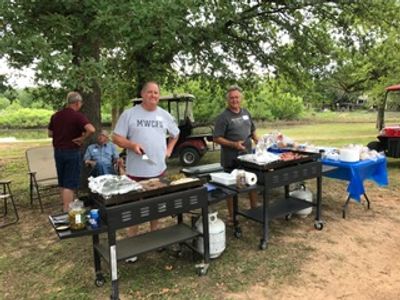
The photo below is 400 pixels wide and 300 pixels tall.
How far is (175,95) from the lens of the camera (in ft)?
26.6

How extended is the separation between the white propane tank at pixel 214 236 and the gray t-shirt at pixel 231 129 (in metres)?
0.81

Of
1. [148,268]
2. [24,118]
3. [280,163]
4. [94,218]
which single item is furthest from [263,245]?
[24,118]

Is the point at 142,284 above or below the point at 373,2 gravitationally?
below

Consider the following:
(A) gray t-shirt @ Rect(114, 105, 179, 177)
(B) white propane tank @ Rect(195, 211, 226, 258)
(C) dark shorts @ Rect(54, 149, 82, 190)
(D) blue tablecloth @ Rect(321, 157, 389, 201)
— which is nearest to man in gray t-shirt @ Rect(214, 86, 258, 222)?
(B) white propane tank @ Rect(195, 211, 226, 258)

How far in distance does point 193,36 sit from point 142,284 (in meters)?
3.76

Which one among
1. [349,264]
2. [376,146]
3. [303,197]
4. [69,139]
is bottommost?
[349,264]

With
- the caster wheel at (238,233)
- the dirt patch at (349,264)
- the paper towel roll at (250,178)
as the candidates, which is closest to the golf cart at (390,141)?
the dirt patch at (349,264)

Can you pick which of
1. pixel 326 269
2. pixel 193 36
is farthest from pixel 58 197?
pixel 326 269

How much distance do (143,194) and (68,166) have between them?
197cm

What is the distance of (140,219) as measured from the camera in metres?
2.40

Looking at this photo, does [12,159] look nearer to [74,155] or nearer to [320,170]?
[74,155]

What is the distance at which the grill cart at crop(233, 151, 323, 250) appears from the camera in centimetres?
317

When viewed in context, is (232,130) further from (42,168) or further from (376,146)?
(376,146)

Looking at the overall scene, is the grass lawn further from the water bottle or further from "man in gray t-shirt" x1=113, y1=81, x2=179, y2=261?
"man in gray t-shirt" x1=113, y1=81, x2=179, y2=261
